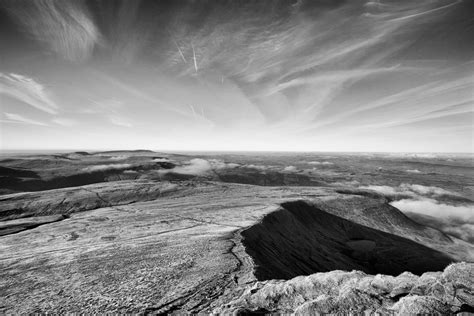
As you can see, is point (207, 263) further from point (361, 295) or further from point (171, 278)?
point (361, 295)

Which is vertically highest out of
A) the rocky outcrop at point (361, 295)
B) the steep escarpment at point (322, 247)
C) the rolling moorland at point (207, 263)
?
the rocky outcrop at point (361, 295)

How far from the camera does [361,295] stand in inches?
408

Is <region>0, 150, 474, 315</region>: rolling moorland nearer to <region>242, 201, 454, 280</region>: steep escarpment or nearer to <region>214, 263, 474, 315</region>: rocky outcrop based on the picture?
<region>214, 263, 474, 315</region>: rocky outcrop

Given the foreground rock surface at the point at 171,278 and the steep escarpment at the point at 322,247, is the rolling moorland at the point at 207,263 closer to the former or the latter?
the foreground rock surface at the point at 171,278

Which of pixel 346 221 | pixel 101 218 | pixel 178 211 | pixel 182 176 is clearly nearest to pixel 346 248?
pixel 346 221

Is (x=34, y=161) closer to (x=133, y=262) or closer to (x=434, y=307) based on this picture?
(x=133, y=262)

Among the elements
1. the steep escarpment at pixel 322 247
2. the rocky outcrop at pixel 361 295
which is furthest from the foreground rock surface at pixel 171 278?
the steep escarpment at pixel 322 247

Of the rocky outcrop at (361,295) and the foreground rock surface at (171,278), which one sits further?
the foreground rock surface at (171,278)

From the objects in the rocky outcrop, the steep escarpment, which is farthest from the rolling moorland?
the steep escarpment

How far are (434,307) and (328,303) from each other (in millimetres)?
4127

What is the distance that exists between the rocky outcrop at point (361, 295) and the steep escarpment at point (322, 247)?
3.73 m

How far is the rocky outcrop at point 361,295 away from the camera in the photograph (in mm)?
9219

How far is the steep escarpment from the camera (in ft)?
83.5

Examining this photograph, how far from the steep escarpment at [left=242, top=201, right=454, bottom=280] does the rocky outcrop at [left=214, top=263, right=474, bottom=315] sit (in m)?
3.73
